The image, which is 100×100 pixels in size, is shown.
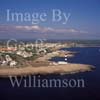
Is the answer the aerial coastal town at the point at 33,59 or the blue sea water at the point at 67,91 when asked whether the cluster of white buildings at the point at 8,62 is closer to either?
the aerial coastal town at the point at 33,59

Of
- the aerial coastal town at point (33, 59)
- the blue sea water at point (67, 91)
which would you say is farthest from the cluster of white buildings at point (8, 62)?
the blue sea water at point (67, 91)

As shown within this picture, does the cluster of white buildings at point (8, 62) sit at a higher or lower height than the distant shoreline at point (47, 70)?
higher

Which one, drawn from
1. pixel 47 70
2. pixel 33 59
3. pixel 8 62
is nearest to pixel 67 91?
pixel 47 70

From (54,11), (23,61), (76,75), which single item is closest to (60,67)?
(76,75)

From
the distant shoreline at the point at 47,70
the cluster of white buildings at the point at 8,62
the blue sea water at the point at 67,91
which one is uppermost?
the cluster of white buildings at the point at 8,62

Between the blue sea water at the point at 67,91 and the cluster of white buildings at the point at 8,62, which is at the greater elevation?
the cluster of white buildings at the point at 8,62

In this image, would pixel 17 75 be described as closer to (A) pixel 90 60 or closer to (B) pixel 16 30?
(B) pixel 16 30

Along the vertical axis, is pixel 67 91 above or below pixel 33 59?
below

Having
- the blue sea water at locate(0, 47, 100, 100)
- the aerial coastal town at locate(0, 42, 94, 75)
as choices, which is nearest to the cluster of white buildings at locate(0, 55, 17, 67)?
the aerial coastal town at locate(0, 42, 94, 75)

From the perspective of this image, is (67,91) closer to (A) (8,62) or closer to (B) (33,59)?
(B) (33,59)

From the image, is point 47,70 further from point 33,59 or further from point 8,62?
point 8,62

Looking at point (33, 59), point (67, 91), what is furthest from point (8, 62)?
point (67, 91)

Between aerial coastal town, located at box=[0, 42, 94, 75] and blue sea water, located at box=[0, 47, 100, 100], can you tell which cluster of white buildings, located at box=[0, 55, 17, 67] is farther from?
blue sea water, located at box=[0, 47, 100, 100]
